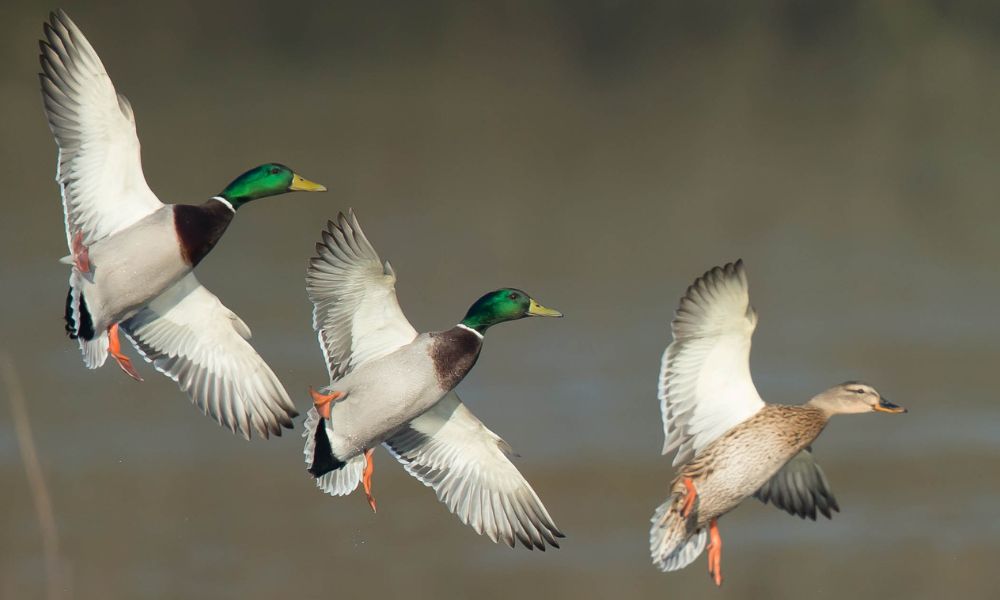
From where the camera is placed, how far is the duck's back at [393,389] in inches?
304

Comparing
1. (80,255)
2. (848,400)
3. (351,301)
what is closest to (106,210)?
(80,255)

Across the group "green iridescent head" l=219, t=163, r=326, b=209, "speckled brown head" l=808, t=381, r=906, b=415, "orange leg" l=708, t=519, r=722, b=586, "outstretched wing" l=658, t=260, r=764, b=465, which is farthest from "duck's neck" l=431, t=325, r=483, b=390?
"speckled brown head" l=808, t=381, r=906, b=415

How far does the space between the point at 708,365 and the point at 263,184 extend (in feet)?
5.89

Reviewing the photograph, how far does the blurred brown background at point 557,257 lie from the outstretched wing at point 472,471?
4.42ft

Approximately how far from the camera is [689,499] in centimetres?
780

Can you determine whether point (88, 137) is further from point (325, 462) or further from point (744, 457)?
point (744, 457)

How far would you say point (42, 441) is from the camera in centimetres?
1070

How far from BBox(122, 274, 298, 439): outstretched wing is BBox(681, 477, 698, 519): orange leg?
1564 mm

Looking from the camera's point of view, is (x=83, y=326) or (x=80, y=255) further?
(x=83, y=326)

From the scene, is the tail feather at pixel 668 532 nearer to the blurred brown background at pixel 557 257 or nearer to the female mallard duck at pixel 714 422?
the female mallard duck at pixel 714 422

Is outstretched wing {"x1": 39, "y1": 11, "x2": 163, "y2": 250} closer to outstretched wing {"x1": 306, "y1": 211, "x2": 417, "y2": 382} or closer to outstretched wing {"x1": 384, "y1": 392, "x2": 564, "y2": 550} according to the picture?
outstretched wing {"x1": 306, "y1": 211, "x2": 417, "y2": 382}

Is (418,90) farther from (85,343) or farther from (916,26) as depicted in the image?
(85,343)

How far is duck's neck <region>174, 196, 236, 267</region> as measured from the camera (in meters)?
7.88

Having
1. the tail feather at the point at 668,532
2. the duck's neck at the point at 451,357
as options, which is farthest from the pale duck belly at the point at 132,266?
the tail feather at the point at 668,532
